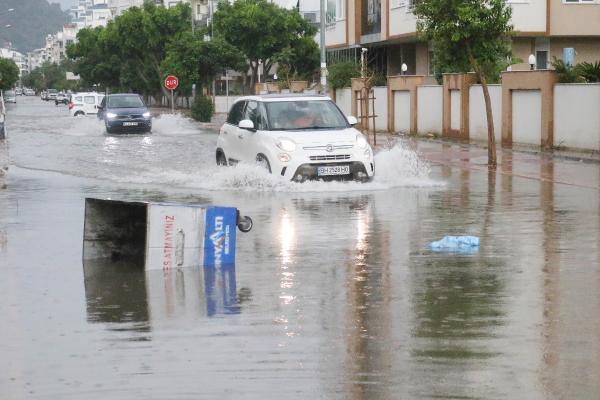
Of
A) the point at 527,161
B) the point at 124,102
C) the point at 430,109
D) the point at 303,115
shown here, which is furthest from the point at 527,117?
the point at 124,102

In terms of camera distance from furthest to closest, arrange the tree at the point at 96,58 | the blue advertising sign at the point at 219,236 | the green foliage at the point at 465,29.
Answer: the tree at the point at 96,58 → the green foliage at the point at 465,29 → the blue advertising sign at the point at 219,236

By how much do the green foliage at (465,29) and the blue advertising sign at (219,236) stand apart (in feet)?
48.8

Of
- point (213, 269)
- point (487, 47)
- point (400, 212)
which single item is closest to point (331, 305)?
point (213, 269)

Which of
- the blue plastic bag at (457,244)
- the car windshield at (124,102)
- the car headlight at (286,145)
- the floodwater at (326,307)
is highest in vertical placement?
the car windshield at (124,102)

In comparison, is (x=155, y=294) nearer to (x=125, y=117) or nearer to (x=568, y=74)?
(x=568, y=74)

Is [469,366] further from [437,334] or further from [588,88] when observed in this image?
[588,88]

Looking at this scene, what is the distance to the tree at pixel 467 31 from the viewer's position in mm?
25281

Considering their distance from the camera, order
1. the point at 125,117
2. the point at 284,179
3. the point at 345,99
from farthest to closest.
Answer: the point at 345,99 < the point at 125,117 < the point at 284,179

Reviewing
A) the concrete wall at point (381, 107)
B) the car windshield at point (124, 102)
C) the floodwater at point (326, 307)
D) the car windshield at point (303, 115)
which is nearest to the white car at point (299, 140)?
the car windshield at point (303, 115)

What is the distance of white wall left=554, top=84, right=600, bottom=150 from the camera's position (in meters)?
28.7

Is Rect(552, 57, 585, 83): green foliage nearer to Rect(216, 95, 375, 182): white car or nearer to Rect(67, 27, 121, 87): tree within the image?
Rect(216, 95, 375, 182): white car

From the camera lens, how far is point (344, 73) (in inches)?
2019

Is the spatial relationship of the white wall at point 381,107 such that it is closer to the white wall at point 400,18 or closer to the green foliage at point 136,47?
the white wall at point 400,18

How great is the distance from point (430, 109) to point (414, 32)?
23.2 ft
